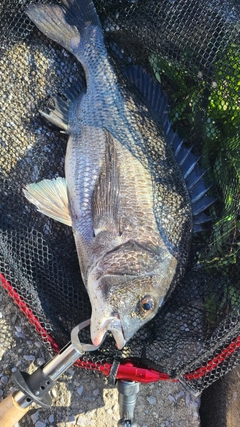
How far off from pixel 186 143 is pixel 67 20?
1433 mm

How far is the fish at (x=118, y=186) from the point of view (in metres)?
3.15

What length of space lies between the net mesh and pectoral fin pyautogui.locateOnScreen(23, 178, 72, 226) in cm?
15

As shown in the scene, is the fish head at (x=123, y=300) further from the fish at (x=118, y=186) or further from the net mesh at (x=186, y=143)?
the net mesh at (x=186, y=143)

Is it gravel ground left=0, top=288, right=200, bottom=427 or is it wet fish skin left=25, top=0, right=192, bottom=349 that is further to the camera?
gravel ground left=0, top=288, right=200, bottom=427

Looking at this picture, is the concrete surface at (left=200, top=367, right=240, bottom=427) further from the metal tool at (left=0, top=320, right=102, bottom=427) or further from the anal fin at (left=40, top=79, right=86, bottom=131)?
the anal fin at (left=40, top=79, right=86, bottom=131)

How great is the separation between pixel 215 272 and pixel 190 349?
60 centimetres

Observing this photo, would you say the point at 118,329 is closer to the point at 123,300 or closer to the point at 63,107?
the point at 123,300

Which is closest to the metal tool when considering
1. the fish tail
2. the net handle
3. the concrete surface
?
the net handle

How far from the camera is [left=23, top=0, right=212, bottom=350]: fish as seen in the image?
315cm

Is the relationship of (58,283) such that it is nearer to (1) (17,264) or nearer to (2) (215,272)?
(1) (17,264)

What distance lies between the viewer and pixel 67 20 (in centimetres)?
387

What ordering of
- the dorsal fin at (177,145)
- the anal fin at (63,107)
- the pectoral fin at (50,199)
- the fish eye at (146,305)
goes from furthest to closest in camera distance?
the anal fin at (63,107)
the dorsal fin at (177,145)
the pectoral fin at (50,199)
the fish eye at (146,305)

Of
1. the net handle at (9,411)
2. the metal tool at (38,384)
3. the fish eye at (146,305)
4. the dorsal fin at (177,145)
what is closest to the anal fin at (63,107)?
the dorsal fin at (177,145)

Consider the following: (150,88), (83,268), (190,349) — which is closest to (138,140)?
(150,88)
